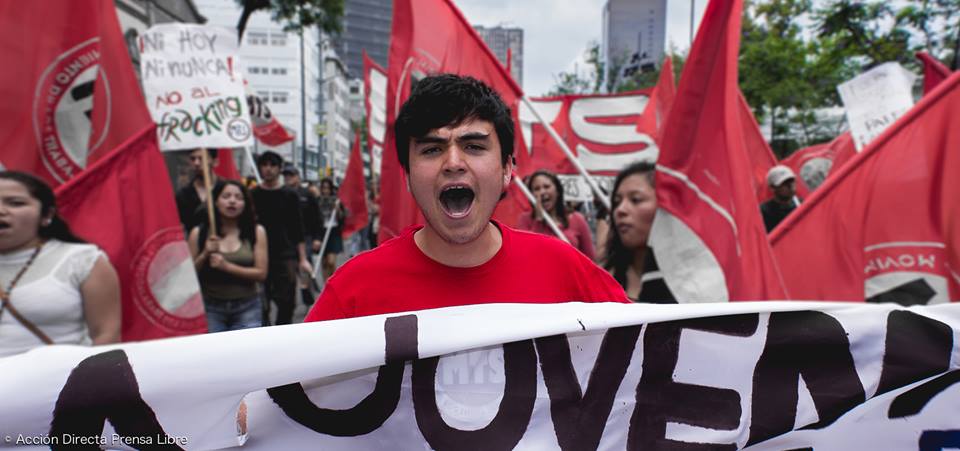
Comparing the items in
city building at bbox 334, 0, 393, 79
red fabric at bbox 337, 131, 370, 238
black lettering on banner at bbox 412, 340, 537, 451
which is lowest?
red fabric at bbox 337, 131, 370, 238

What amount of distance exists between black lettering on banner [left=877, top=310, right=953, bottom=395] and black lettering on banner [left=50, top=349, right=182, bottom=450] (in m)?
1.81

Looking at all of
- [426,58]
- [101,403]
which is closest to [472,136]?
[101,403]

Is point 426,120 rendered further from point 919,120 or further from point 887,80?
point 887,80

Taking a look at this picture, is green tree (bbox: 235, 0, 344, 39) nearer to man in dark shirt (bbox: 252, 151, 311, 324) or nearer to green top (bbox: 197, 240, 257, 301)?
man in dark shirt (bbox: 252, 151, 311, 324)

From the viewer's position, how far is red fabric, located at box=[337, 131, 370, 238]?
10258 millimetres

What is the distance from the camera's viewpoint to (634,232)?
3.25 metres

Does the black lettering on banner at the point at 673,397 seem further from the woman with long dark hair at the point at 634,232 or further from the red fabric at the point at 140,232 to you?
the red fabric at the point at 140,232

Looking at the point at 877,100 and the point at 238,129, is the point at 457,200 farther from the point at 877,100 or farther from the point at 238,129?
the point at 877,100

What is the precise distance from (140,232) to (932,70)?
5.49 m

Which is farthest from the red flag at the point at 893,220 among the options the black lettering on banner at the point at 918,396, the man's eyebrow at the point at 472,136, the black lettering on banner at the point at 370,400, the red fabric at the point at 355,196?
the red fabric at the point at 355,196

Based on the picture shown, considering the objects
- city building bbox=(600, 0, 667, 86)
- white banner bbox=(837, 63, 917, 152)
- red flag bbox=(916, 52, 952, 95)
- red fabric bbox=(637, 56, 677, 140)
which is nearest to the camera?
red flag bbox=(916, 52, 952, 95)

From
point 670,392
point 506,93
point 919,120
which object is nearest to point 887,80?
point 919,120

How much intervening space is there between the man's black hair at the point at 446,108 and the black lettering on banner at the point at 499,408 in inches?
20.9

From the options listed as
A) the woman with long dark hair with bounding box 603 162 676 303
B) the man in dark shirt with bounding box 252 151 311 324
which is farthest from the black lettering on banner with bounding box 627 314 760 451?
the man in dark shirt with bounding box 252 151 311 324
